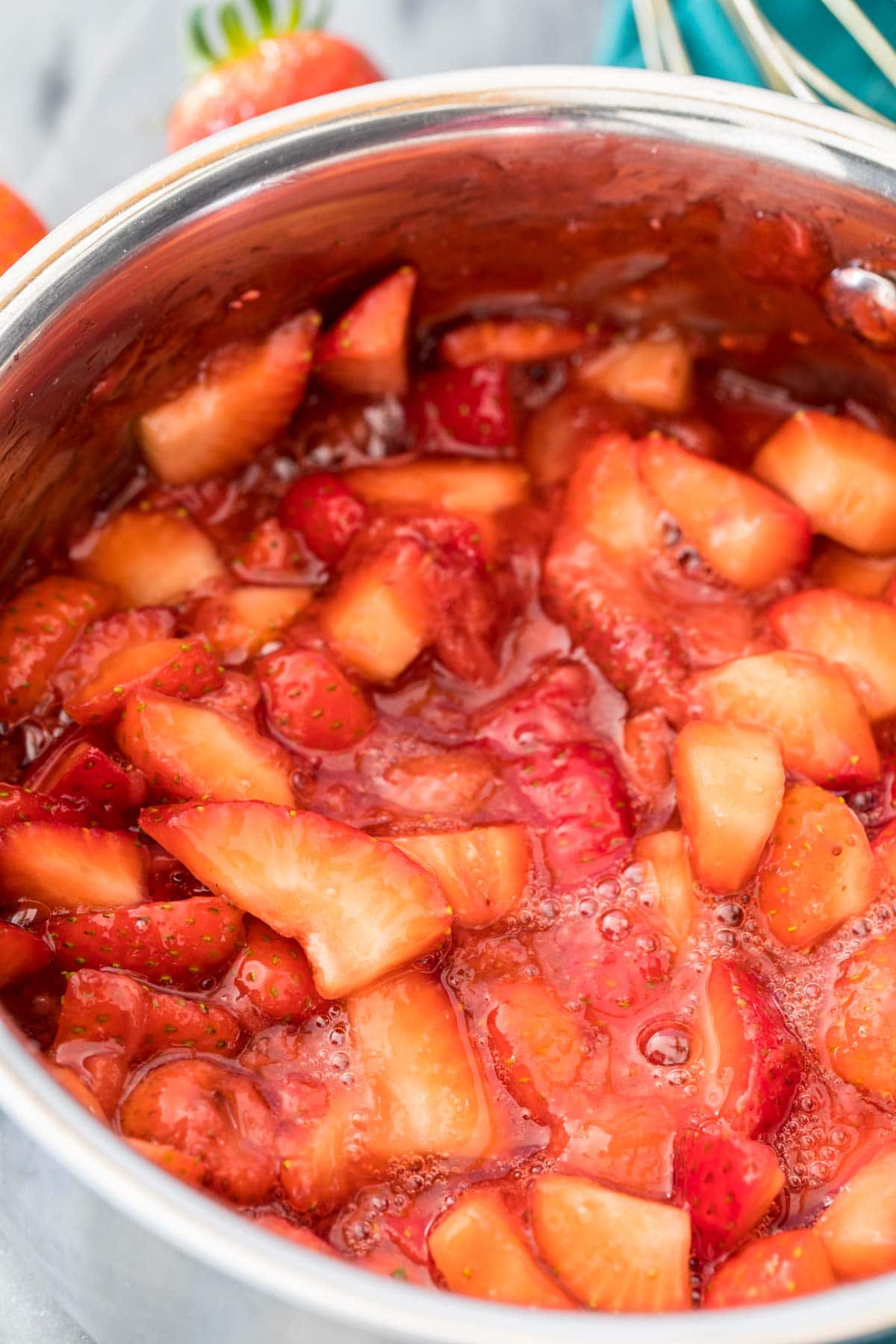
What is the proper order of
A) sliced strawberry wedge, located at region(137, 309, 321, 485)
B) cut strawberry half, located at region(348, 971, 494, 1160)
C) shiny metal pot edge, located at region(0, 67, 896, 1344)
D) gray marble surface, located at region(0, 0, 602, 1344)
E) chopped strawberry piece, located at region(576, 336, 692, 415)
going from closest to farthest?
shiny metal pot edge, located at region(0, 67, 896, 1344)
cut strawberry half, located at region(348, 971, 494, 1160)
sliced strawberry wedge, located at region(137, 309, 321, 485)
chopped strawberry piece, located at region(576, 336, 692, 415)
gray marble surface, located at region(0, 0, 602, 1344)

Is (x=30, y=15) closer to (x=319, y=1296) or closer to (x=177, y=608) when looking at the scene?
(x=177, y=608)

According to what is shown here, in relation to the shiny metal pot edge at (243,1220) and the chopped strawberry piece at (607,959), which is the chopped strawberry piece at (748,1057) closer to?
the chopped strawberry piece at (607,959)

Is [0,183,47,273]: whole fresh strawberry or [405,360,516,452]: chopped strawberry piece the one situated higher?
[0,183,47,273]: whole fresh strawberry

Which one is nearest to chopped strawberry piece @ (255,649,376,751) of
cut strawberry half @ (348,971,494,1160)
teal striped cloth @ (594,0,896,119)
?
cut strawberry half @ (348,971,494,1160)

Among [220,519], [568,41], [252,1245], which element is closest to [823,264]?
[220,519]

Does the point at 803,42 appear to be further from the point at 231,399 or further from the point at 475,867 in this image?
the point at 475,867

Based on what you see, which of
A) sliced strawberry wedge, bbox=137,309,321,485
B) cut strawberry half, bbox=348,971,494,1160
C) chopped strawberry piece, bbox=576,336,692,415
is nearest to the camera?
cut strawberry half, bbox=348,971,494,1160

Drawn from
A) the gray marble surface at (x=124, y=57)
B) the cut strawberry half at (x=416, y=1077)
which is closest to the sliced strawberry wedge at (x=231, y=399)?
the cut strawberry half at (x=416, y=1077)

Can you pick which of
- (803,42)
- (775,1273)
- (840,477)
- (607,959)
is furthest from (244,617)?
(803,42)

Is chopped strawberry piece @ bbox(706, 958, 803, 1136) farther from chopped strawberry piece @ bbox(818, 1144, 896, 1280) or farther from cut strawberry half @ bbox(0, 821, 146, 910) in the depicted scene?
cut strawberry half @ bbox(0, 821, 146, 910)
